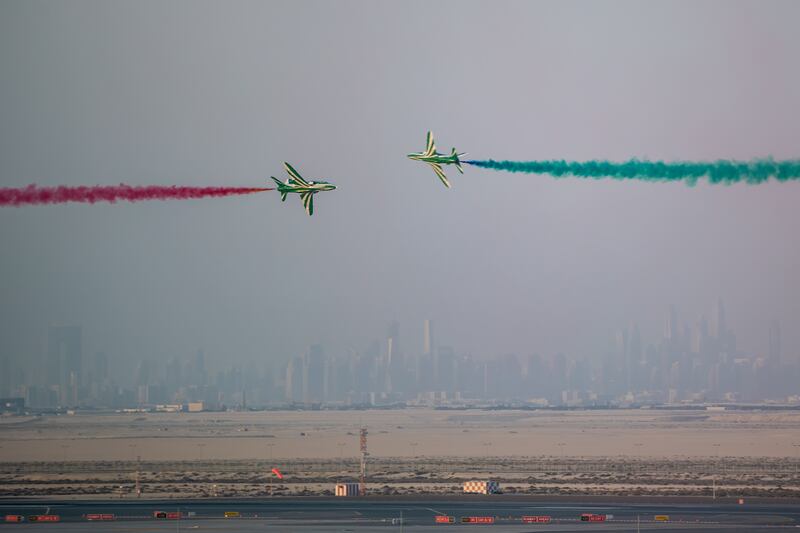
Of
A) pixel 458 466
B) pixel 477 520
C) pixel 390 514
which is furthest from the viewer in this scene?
pixel 458 466

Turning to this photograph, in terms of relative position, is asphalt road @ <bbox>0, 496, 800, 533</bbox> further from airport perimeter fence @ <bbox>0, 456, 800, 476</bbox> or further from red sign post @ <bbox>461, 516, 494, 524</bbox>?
airport perimeter fence @ <bbox>0, 456, 800, 476</bbox>

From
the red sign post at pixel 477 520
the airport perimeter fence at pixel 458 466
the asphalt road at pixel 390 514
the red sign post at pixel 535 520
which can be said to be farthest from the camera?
the airport perimeter fence at pixel 458 466

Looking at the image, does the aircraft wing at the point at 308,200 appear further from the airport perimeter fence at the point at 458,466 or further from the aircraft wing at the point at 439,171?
the airport perimeter fence at the point at 458,466

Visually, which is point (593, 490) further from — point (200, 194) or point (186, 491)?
point (200, 194)

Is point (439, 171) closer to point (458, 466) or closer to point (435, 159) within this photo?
point (435, 159)

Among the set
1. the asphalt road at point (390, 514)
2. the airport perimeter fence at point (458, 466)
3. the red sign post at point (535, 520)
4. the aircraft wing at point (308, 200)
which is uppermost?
the aircraft wing at point (308, 200)

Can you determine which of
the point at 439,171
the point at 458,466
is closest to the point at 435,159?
the point at 439,171

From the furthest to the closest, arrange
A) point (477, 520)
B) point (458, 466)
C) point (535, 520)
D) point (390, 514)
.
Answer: point (458, 466)
point (390, 514)
point (535, 520)
point (477, 520)

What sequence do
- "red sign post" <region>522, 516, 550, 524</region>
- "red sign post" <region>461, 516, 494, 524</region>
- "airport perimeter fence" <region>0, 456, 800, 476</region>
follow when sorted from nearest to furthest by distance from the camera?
"red sign post" <region>461, 516, 494, 524</region> < "red sign post" <region>522, 516, 550, 524</region> < "airport perimeter fence" <region>0, 456, 800, 476</region>

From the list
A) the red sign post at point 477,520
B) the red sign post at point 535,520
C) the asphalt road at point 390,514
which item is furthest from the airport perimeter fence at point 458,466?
the red sign post at point 477,520

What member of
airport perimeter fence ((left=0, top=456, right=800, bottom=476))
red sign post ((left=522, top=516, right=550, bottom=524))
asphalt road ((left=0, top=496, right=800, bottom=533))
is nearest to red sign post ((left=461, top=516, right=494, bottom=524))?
asphalt road ((left=0, top=496, right=800, bottom=533))
